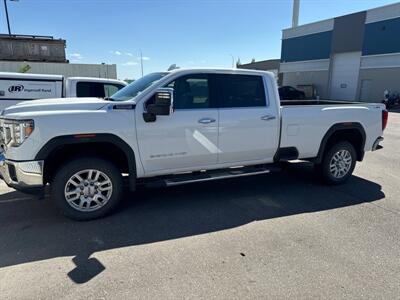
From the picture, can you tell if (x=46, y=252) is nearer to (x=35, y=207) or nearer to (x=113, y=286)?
(x=113, y=286)

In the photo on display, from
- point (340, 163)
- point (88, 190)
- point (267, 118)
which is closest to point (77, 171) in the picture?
point (88, 190)

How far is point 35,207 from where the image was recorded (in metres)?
4.61

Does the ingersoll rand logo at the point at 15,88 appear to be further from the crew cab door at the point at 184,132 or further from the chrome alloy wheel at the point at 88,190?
the crew cab door at the point at 184,132

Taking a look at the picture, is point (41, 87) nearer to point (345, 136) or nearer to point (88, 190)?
point (88, 190)

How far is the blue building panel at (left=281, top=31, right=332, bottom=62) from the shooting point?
33.5 metres

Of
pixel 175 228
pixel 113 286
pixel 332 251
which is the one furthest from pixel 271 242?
pixel 113 286

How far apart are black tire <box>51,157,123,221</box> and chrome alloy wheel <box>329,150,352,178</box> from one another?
3762mm

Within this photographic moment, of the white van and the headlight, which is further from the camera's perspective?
the white van

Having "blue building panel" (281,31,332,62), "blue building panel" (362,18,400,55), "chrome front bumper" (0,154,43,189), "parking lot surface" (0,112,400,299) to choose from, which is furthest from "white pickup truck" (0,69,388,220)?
"blue building panel" (281,31,332,62)

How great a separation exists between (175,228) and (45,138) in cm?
190

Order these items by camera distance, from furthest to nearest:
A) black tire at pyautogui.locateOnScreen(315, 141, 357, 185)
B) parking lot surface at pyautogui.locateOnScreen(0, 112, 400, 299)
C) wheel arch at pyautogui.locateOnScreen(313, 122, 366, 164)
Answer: black tire at pyautogui.locateOnScreen(315, 141, 357, 185), wheel arch at pyautogui.locateOnScreen(313, 122, 366, 164), parking lot surface at pyautogui.locateOnScreen(0, 112, 400, 299)

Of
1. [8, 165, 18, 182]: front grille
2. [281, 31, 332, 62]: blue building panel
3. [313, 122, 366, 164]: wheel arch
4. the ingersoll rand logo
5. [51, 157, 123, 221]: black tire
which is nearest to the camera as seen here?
[8, 165, 18, 182]: front grille

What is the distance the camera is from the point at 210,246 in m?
3.54

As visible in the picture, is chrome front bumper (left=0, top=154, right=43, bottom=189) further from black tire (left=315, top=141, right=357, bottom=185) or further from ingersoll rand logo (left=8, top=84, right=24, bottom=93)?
ingersoll rand logo (left=8, top=84, right=24, bottom=93)
